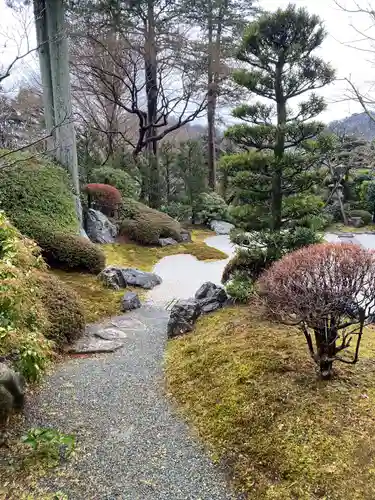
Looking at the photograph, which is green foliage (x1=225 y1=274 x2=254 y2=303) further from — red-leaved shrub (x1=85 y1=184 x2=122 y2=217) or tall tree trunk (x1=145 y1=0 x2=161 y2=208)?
tall tree trunk (x1=145 y1=0 x2=161 y2=208)

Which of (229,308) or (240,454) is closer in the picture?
(240,454)

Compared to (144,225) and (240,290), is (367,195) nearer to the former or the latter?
(144,225)

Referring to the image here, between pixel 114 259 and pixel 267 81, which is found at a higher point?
pixel 267 81

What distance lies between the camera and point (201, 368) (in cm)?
334

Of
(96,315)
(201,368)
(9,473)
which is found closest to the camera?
(9,473)

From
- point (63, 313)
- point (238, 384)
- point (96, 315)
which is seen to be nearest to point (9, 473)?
point (238, 384)

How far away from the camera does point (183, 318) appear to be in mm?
4352

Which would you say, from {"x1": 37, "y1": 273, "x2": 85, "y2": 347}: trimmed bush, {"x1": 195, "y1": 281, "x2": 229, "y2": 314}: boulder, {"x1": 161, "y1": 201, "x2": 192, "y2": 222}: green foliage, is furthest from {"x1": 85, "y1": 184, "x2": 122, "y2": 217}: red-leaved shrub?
{"x1": 195, "y1": 281, "x2": 229, "y2": 314}: boulder

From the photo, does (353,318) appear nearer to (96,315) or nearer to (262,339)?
(262,339)

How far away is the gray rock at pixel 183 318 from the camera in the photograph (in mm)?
4293

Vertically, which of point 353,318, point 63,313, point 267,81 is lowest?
point 63,313

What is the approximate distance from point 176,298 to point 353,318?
3488mm

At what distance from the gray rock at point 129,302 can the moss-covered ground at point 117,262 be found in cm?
9

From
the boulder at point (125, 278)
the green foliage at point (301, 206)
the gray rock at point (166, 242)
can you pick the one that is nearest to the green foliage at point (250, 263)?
the green foliage at point (301, 206)
